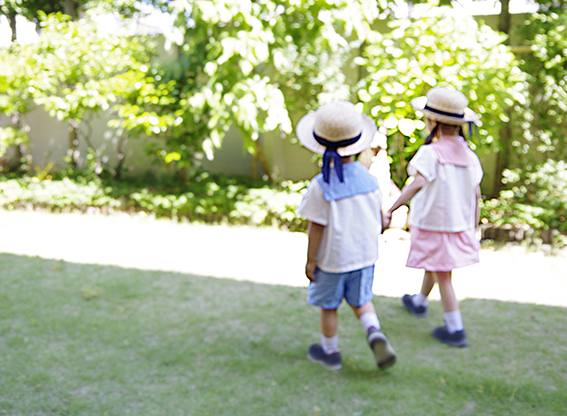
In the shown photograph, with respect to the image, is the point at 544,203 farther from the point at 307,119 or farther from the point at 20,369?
the point at 20,369

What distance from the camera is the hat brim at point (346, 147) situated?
8.35 feet

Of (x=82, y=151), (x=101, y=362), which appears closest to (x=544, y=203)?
(x=101, y=362)

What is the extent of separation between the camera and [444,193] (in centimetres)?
297

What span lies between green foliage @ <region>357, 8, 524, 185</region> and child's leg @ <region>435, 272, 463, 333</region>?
2.24m

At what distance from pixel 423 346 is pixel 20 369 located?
2362 millimetres

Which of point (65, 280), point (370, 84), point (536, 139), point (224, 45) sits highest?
point (224, 45)

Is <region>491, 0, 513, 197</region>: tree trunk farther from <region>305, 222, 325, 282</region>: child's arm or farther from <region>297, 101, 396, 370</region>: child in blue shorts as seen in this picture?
<region>305, 222, 325, 282</region>: child's arm

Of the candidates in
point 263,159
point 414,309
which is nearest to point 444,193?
point 414,309

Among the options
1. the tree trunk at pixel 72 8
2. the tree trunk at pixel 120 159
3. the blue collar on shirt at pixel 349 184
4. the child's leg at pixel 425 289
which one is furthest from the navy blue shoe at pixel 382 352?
the tree trunk at pixel 72 8

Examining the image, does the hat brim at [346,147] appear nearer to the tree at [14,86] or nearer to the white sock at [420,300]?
the white sock at [420,300]

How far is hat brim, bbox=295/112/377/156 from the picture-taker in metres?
2.54

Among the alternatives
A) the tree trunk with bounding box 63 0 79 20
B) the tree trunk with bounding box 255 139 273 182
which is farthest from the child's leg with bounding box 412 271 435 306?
the tree trunk with bounding box 63 0 79 20

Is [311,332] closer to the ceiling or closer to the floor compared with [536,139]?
closer to the floor

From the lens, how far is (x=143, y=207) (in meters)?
7.16
